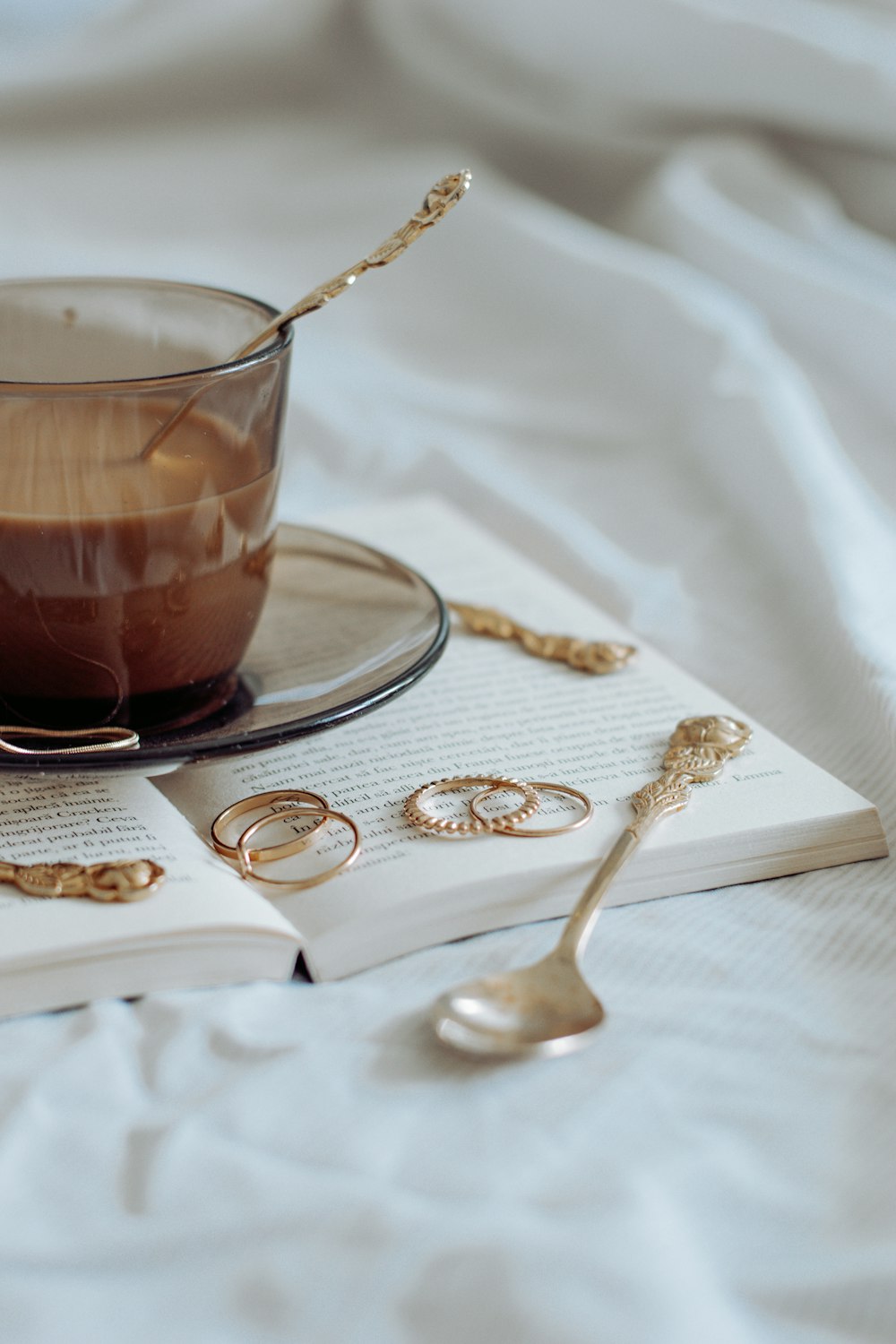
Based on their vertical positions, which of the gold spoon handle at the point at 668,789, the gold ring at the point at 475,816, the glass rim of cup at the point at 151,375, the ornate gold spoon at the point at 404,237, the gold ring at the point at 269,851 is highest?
the ornate gold spoon at the point at 404,237

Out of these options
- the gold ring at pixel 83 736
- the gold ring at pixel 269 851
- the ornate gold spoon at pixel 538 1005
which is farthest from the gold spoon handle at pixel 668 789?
the gold ring at pixel 83 736

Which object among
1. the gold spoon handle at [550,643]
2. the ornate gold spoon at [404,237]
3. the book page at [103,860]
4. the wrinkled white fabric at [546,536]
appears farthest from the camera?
the gold spoon handle at [550,643]

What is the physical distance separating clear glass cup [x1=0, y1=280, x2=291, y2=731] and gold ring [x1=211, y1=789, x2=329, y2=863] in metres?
0.07

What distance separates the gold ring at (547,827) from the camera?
2.04 ft

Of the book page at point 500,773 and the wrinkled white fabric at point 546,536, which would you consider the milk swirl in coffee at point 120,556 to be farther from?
the wrinkled white fabric at point 546,536

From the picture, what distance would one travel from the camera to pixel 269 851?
0.62 metres

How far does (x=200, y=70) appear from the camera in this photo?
5.09 feet

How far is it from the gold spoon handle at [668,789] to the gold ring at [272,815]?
0.41 ft

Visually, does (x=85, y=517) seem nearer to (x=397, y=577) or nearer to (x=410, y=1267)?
(x=397, y=577)

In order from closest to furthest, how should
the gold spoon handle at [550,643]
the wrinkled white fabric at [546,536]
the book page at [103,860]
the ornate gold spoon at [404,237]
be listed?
the wrinkled white fabric at [546,536] < the book page at [103,860] < the ornate gold spoon at [404,237] < the gold spoon handle at [550,643]

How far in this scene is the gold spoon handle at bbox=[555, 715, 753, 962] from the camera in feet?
1.87

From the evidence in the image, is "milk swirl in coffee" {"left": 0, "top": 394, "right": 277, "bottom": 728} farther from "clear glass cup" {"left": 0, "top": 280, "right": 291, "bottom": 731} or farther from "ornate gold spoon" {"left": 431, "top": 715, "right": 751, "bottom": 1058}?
"ornate gold spoon" {"left": 431, "top": 715, "right": 751, "bottom": 1058}

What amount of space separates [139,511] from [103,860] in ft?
0.52

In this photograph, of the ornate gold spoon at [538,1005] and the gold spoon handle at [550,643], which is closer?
the ornate gold spoon at [538,1005]
